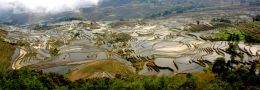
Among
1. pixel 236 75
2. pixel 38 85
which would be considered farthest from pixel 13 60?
pixel 236 75

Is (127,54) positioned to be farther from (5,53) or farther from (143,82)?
(143,82)

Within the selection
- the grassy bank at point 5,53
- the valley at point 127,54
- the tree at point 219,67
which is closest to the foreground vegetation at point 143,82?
the tree at point 219,67

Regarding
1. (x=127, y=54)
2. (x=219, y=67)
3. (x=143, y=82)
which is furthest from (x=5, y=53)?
(x=219, y=67)

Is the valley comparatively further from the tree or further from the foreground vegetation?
the foreground vegetation

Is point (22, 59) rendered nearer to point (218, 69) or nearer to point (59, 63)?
point (59, 63)

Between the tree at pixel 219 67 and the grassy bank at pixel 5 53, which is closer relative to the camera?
the tree at pixel 219 67

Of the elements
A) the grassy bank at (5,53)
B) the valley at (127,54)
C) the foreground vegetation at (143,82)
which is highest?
the foreground vegetation at (143,82)

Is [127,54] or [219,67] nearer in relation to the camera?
[219,67]

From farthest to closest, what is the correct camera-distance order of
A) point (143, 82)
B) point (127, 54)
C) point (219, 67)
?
1. point (127, 54)
2. point (219, 67)
3. point (143, 82)

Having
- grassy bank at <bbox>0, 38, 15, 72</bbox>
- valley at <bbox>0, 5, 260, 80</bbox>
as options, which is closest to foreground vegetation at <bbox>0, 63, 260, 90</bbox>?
valley at <bbox>0, 5, 260, 80</bbox>

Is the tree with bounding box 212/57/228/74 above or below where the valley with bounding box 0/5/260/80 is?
above

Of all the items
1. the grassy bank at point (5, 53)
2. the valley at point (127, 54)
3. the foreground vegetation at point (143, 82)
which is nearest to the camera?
the foreground vegetation at point (143, 82)

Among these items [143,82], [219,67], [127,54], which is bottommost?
→ [127,54]

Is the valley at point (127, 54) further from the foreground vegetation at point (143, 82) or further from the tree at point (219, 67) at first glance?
the foreground vegetation at point (143, 82)
